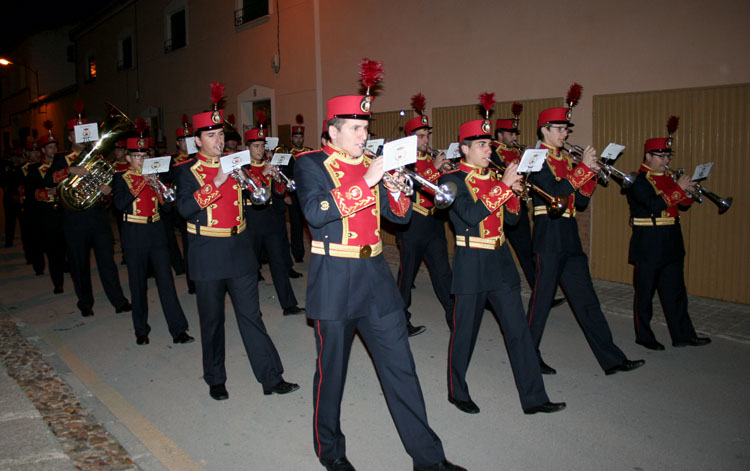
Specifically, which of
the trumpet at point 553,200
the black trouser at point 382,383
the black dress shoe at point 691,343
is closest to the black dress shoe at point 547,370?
the trumpet at point 553,200

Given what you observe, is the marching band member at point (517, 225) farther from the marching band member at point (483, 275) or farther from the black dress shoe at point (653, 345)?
the marching band member at point (483, 275)

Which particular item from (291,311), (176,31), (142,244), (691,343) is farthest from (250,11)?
(691,343)

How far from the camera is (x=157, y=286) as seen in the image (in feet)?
21.2

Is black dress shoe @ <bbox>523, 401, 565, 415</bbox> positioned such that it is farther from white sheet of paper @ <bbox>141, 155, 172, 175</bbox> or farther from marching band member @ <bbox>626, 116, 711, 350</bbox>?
white sheet of paper @ <bbox>141, 155, 172, 175</bbox>

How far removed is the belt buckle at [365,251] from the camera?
3.64 m

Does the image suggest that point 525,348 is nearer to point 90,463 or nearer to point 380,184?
point 380,184

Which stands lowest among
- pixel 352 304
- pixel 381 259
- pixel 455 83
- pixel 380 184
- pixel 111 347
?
pixel 111 347

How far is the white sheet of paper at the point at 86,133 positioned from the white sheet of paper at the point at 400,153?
5.16 m

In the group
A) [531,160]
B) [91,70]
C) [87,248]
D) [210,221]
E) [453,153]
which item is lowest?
[87,248]

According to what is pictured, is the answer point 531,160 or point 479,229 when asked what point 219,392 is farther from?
point 531,160

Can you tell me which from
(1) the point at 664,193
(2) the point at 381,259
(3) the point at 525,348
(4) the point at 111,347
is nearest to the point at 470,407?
(3) the point at 525,348

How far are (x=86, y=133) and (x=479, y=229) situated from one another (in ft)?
16.8

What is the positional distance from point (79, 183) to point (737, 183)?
854 centimetres

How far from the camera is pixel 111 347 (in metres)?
6.51
